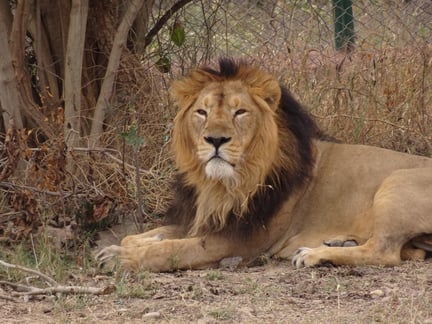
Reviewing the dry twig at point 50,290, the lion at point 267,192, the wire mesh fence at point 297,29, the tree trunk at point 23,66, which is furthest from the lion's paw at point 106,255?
the wire mesh fence at point 297,29

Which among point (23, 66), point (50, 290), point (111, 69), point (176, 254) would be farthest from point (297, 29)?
point (50, 290)

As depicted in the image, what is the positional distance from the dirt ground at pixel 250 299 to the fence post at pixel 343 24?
3.22 metres

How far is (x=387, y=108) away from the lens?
23.4ft

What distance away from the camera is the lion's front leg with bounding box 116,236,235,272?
532cm

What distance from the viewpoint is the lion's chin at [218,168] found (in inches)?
207

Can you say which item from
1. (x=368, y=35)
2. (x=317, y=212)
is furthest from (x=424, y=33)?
(x=317, y=212)

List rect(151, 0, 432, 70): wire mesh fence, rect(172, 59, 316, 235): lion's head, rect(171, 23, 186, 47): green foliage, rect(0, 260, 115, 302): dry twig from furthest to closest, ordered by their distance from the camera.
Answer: rect(151, 0, 432, 70): wire mesh fence
rect(171, 23, 186, 47): green foliage
rect(172, 59, 316, 235): lion's head
rect(0, 260, 115, 302): dry twig

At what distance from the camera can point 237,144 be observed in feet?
17.4

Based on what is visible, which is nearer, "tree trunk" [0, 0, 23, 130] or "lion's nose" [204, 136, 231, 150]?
"lion's nose" [204, 136, 231, 150]

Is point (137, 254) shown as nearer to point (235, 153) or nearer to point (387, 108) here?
point (235, 153)

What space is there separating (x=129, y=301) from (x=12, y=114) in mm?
2088

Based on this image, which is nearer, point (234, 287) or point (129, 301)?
point (129, 301)

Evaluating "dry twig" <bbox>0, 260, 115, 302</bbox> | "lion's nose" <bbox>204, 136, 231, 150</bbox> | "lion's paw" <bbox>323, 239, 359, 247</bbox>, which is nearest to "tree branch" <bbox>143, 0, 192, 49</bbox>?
→ "lion's nose" <bbox>204, 136, 231, 150</bbox>

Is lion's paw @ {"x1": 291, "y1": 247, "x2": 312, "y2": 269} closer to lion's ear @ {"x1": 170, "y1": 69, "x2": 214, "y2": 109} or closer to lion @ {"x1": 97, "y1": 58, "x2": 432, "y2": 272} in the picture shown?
lion @ {"x1": 97, "y1": 58, "x2": 432, "y2": 272}
